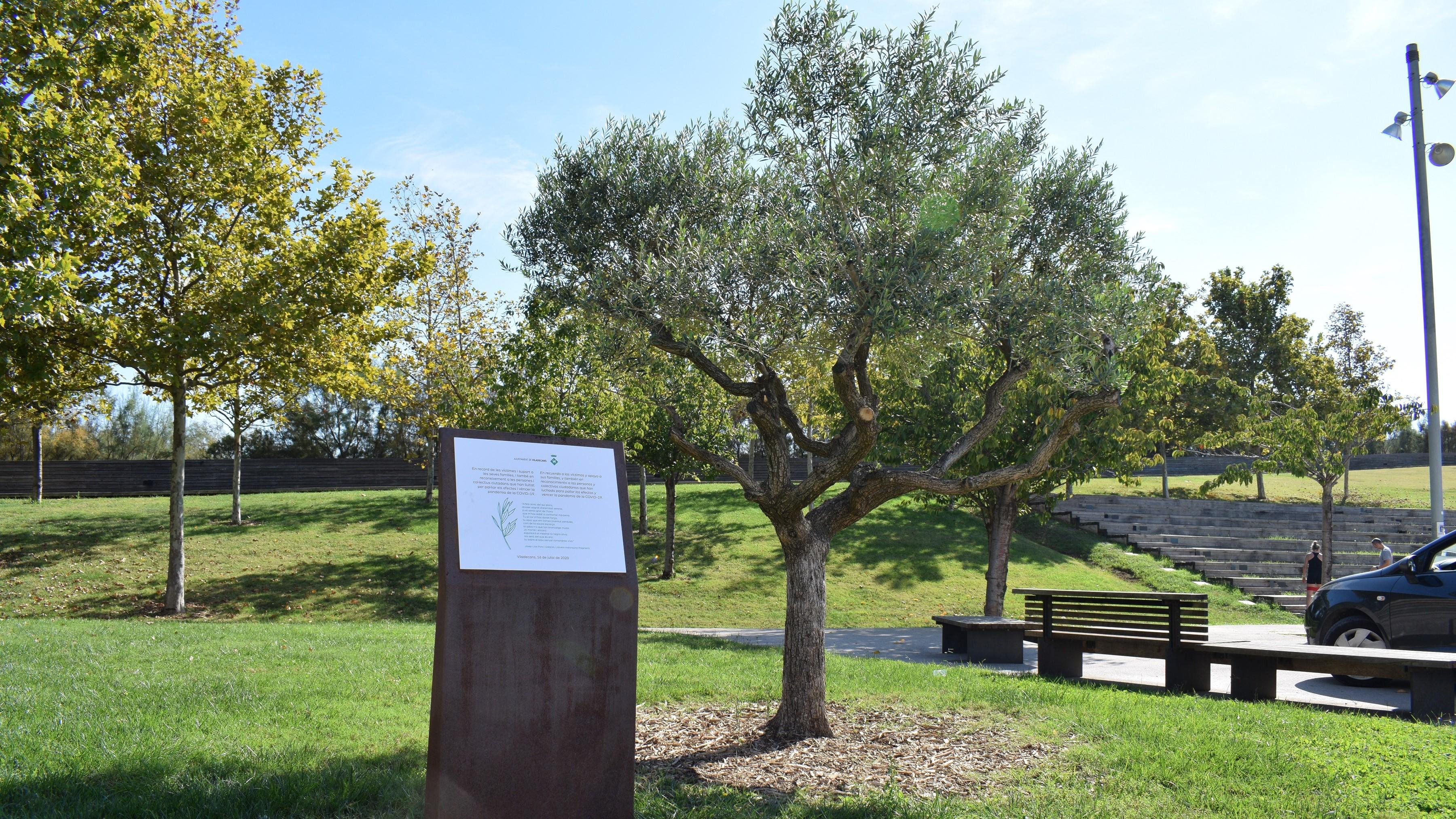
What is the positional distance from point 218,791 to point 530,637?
1.89 m

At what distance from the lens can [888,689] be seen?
30.0 ft

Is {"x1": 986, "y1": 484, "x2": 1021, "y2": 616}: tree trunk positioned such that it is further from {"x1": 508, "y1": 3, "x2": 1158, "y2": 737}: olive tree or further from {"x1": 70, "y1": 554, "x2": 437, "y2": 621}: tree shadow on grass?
{"x1": 70, "y1": 554, "x2": 437, "y2": 621}: tree shadow on grass

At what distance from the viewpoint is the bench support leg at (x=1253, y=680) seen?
894 cm

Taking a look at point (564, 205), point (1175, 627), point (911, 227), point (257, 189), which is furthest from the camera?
point (257, 189)

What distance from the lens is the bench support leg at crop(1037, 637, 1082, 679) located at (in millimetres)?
10758

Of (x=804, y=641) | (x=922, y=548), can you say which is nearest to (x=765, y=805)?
(x=804, y=641)

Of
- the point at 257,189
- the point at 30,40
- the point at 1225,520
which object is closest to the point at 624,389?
the point at 30,40

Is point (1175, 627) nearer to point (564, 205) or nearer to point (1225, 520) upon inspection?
point (564, 205)

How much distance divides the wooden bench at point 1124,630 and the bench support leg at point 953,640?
190 centimetres

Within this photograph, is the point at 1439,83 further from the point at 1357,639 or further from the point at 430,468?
the point at 430,468

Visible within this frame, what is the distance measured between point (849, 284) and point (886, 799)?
136 inches

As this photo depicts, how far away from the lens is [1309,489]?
41125mm

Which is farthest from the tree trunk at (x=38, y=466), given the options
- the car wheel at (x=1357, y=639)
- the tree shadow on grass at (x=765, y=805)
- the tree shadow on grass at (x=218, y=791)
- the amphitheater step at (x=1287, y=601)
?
the amphitheater step at (x=1287, y=601)

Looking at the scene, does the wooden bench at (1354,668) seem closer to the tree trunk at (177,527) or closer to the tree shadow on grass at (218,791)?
the tree shadow on grass at (218,791)
